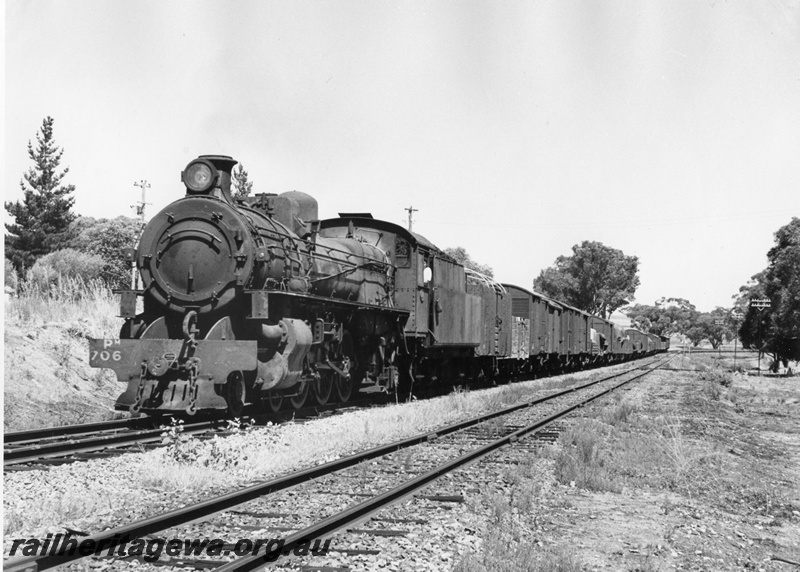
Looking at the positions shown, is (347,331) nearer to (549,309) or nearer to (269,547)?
(269,547)

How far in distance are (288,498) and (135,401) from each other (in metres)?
4.60

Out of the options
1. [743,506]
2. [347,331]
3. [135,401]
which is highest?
[347,331]

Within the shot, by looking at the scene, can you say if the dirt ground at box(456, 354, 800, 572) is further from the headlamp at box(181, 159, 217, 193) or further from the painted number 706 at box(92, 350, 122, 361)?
the headlamp at box(181, 159, 217, 193)

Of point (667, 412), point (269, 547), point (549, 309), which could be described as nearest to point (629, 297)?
point (549, 309)

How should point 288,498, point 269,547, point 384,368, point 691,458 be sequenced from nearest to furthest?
point 269,547
point 288,498
point 691,458
point 384,368

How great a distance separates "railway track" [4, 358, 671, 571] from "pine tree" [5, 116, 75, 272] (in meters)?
39.8

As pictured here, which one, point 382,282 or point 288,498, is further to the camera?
point 382,282

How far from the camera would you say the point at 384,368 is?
1515 centimetres

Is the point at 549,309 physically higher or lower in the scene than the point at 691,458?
higher

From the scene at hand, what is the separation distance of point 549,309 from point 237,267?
874 inches

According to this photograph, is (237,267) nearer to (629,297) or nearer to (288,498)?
(288,498)

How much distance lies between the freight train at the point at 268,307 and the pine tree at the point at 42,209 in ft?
112

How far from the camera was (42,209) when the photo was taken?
44062mm

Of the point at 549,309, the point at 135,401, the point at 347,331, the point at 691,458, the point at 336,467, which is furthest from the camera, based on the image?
the point at 549,309
